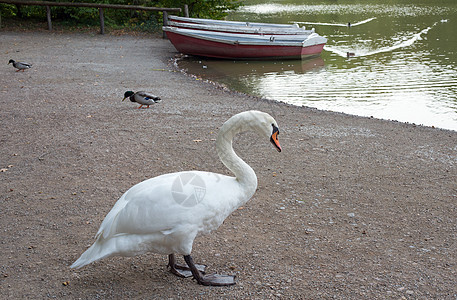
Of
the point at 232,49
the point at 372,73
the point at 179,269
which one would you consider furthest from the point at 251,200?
the point at 232,49

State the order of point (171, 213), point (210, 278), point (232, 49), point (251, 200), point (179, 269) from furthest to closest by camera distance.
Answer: point (232, 49) < point (251, 200) < point (179, 269) < point (210, 278) < point (171, 213)

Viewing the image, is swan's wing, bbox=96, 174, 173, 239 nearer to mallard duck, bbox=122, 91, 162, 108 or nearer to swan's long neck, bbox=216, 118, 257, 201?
swan's long neck, bbox=216, 118, 257, 201

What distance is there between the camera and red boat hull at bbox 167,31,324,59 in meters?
17.3

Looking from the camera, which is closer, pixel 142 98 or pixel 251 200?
pixel 251 200

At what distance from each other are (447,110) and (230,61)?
9.02 metres

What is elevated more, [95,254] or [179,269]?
[95,254]

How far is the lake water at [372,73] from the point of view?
36.9 feet

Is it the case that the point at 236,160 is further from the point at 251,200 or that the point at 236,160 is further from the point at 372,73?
the point at 372,73

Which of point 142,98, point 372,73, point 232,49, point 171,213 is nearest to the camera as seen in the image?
point 171,213

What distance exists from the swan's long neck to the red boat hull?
1387 centimetres

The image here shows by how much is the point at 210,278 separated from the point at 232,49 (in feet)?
47.3

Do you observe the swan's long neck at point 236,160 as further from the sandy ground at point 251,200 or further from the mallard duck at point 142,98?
the mallard duck at point 142,98

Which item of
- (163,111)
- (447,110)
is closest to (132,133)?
(163,111)

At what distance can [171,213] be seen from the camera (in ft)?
10.9
